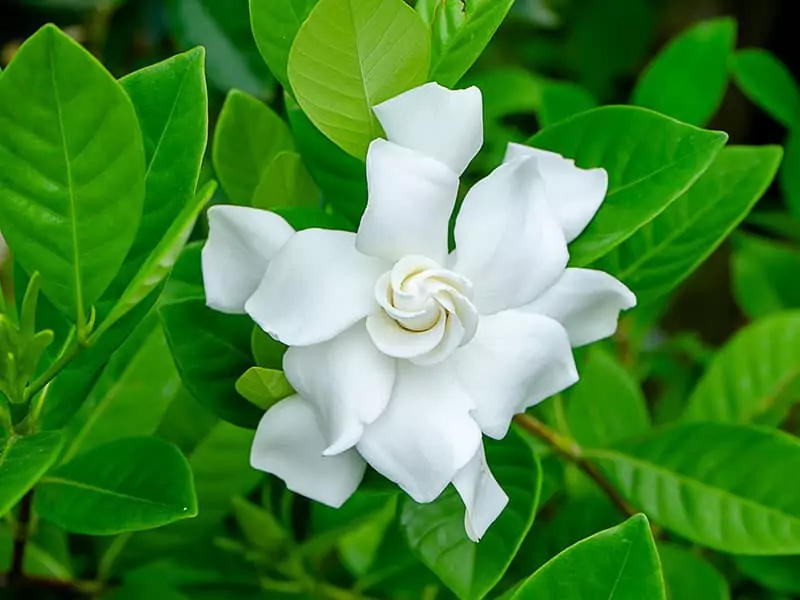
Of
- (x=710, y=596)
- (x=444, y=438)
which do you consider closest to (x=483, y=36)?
(x=444, y=438)

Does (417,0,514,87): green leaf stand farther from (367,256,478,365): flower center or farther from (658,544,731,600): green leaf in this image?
(658,544,731,600): green leaf

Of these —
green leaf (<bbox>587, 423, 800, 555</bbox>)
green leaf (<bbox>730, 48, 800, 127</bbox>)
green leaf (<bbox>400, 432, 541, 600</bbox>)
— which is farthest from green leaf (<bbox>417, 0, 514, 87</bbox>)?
green leaf (<bbox>730, 48, 800, 127</bbox>)

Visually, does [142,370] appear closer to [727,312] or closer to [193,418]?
[193,418]

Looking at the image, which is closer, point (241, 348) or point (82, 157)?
point (82, 157)

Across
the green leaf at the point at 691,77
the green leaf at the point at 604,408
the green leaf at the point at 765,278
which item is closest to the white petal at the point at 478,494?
the green leaf at the point at 604,408

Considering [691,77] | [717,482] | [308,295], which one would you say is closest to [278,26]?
[308,295]
